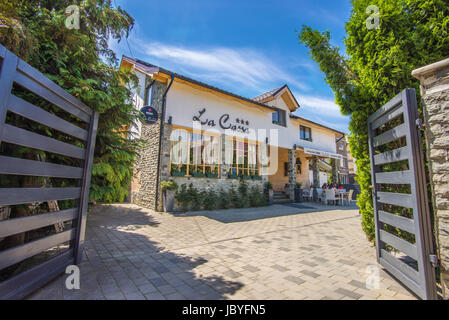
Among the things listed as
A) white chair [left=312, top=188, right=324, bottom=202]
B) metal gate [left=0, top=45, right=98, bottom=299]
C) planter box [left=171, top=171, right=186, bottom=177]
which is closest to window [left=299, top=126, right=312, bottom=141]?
white chair [left=312, top=188, right=324, bottom=202]

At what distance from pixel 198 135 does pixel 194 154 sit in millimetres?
1010

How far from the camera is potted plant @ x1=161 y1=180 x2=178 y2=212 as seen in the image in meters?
8.58

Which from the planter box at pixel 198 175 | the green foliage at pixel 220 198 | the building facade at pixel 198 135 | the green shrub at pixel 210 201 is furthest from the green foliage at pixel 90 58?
the green shrub at pixel 210 201

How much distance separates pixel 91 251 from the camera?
3.82 m

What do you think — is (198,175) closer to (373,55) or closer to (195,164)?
(195,164)

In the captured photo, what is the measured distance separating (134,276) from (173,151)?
6.97 metres

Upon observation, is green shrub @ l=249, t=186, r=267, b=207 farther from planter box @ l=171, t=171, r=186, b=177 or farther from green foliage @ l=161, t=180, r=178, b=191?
green foliage @ l=161, t=180, r=178, b=191

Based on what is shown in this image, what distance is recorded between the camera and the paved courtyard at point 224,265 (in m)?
2.38

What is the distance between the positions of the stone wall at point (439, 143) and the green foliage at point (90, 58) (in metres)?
4.29

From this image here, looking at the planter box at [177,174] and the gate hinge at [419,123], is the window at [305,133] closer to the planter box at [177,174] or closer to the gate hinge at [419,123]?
the planter box at [177,174]

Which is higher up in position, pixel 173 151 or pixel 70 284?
pixel 173 151

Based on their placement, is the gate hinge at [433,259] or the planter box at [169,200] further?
the planter box at [169,200]
